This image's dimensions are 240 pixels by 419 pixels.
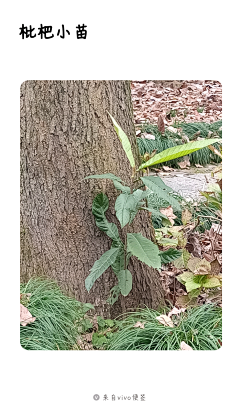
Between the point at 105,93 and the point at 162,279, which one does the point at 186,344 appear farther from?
the point at 105,93

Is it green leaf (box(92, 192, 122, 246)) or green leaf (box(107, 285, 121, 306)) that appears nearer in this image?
green leaf (box(92, 192, 122, 246))

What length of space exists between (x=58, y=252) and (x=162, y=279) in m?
0.72

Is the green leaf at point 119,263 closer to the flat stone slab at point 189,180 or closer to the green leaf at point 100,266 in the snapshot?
the green leaf at point 100,266

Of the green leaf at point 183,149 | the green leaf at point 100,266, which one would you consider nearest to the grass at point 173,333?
the green leaf at point 100,266

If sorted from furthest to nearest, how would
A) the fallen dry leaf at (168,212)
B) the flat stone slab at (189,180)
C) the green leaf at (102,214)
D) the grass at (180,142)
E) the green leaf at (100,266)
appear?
the grass at (180,142) < the flat stone slab at (189,180) < the fallen dry leaf at (168,212) < the green leaf at (102,214) < the green leaf at (100,266)

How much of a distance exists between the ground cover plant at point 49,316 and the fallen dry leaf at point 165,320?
42 centimetres

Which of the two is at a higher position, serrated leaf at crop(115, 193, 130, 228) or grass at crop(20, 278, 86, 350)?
serrated leaf at crop(115, 193, 130, 228)

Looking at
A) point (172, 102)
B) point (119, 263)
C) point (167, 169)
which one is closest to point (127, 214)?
point (119, 263)

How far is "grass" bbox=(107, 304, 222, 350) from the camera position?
76.7 inches

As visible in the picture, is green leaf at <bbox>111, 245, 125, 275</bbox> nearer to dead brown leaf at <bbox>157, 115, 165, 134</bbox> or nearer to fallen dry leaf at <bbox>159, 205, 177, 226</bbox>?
fallen dry leaf at <bbox>159, 205, 177, 226</bbox>

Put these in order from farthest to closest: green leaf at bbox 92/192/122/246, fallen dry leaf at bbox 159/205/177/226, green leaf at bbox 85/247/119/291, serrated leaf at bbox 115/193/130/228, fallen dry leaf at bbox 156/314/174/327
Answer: fallen dry leaf at bbox 159/205/177/226 < fallen dry leaf at bbox 156/314/174/327 < green leaf at bbox 92/192/122/246 < green leaf at bbox 85/247/119/291 < serrated leaf at bbox 115/193/130/228

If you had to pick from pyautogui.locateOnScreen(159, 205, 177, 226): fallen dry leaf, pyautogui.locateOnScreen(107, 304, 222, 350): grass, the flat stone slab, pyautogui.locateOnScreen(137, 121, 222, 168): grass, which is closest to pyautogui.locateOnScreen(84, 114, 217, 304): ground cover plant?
pyautogui.locateOnScreen(107, 304, 222, 350): grass

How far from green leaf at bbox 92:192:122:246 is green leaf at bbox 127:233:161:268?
0.12m

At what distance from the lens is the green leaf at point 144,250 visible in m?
1.70
